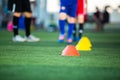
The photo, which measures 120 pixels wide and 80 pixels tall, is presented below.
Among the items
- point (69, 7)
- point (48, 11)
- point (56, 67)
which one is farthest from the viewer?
point (48, 11)

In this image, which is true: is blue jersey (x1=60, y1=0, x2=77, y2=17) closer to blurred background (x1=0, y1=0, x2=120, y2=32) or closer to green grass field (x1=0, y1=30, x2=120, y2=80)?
green grass field (x1=0, y1=30, x2=120, y2=80)

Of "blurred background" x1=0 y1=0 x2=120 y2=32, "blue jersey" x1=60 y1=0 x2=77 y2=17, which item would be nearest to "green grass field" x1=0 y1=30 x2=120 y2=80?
"blue jersey" x1=60 y1=0 x2=77 y2=17

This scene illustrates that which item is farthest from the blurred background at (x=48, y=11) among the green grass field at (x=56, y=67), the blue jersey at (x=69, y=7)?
the green grass field at (x=56, y=67)

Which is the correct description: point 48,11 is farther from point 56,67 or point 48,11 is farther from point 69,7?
point 56,67

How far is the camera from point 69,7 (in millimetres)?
10391

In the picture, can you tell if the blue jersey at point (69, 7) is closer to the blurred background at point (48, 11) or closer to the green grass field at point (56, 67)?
the green grass field at point (56, 67)

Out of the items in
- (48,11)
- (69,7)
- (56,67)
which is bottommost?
(48,11)

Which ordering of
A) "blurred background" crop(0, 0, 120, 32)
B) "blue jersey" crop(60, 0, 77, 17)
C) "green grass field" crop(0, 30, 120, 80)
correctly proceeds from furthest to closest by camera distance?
"blurred background" crop(0, 0, 120, 32)
"blue jersey" crop(60, 0, 77, 17)
"green grass field" crop(0, 30, 120, 80)

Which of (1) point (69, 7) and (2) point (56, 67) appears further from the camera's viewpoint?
(1) point (69, 7)

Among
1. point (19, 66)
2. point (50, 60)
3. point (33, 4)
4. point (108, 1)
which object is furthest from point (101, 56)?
point (108, 1)

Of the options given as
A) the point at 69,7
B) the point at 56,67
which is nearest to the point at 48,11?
the point at 69,7

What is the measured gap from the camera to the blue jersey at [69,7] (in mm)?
Result: 10312

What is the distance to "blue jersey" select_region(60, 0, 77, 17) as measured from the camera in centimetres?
1031

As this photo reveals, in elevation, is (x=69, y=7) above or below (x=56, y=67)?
above
